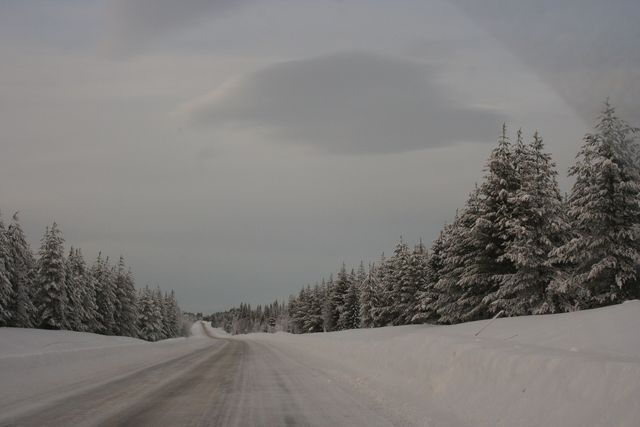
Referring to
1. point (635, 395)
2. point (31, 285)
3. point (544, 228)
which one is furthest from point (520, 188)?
point (31, 285)

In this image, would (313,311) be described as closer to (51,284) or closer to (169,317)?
(169,317)

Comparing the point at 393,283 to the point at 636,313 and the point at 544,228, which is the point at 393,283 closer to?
the point at 544,228

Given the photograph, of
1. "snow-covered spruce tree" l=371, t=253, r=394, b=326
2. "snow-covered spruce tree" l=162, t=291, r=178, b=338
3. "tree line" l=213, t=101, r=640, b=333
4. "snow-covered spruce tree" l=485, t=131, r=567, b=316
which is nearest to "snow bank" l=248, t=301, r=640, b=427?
"tree line" l=213, t=101, r=640, b=333

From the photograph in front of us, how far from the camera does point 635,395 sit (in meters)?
6.07

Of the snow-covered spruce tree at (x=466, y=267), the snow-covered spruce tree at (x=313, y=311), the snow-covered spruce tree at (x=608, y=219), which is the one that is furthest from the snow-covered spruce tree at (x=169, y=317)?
the snow-covered spruce tree at (x=608, y=219)

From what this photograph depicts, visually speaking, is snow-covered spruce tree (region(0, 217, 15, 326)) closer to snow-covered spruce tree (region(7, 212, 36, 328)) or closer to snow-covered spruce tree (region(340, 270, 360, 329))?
snow-covered spruce tree (region(7, 212, 36, 328))

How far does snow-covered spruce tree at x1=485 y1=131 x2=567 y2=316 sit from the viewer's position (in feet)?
88.0

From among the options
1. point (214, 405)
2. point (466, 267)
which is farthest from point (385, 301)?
point (214, 405)

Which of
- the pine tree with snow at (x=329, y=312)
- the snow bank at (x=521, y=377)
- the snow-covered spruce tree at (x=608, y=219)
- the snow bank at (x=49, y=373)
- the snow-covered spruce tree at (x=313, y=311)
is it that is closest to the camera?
the snow bank at (x=521, y=377)

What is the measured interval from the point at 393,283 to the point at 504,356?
1831 inches

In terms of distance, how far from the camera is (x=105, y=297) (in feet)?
210

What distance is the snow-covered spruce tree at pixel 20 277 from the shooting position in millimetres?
47781

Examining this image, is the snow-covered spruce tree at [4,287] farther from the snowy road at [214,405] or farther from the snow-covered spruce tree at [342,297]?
the snow-covered spruce tree at [342,297]

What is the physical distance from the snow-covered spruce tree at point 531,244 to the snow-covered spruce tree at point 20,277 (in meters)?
42.1
